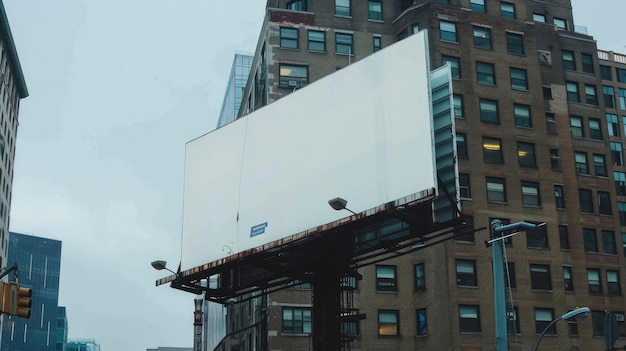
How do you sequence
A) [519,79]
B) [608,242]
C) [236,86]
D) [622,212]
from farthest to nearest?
[236,86] → [622,212] → [519,79] → [608,242]

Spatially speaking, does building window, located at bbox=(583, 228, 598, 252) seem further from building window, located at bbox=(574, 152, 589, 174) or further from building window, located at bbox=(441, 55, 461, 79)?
building window, located at bbox=(441, 55, 461, 79)

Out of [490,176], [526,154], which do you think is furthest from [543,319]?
[526,154]

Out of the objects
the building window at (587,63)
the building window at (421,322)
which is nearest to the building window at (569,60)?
the building window at (587,63)

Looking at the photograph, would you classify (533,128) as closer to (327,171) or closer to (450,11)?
(450,11)

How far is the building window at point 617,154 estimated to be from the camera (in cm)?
7917

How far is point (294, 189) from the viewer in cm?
3344

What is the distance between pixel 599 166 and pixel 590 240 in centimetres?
630

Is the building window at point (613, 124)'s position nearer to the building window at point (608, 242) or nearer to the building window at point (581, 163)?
the building window at point (581, 163)

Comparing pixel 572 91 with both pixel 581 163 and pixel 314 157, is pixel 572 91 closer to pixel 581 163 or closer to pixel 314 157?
pixel 581 163

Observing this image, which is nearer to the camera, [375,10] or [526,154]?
[526,154]

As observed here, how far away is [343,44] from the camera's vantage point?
65.7m

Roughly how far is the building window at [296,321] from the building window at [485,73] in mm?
21017

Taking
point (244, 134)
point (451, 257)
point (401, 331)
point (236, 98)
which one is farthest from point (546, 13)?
point (236, 98)

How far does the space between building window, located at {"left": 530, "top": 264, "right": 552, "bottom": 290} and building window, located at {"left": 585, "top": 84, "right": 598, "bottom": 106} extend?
1539cm
